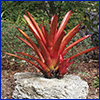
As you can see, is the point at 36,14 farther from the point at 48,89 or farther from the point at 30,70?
the point at 48,89

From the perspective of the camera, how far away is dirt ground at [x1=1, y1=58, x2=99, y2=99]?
2.76 m

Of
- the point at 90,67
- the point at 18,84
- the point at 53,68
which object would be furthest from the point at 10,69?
the point at 90,67

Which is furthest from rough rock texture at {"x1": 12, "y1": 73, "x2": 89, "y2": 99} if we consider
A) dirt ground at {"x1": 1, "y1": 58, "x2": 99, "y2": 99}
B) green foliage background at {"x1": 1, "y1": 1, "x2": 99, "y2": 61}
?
green foliage background at {"x1": 1, "y1": 1, "x2": 99, "y2": 61}

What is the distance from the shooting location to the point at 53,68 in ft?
7.61

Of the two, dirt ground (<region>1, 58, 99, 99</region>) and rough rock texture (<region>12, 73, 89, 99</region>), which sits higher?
rough rock texture (<region>12, 73, 89, 99</region>)

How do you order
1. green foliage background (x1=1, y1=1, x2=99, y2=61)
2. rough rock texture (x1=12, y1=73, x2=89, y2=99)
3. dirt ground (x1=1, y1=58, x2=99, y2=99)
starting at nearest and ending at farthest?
rough rock texture (x1=12, y1=73, x2=89, y2=99)
dirt ground (x1=1, y1=58, x2=99, y2=99)
green foliage background (x1=1, y1=1, x2=99, y2=61)

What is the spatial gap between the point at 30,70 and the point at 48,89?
1595mm

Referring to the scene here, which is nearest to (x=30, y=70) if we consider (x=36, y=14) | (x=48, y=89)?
(x=48, y=89)

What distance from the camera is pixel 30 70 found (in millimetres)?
3625

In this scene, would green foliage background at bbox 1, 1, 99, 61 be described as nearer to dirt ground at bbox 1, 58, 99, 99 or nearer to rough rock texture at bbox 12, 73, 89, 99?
dirt ground at bbox 1, 58, 99, 99

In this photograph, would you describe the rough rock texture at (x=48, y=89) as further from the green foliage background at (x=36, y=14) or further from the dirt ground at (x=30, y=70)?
the green foliage background at (x=36, y=14)

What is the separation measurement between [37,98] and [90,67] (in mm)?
2218

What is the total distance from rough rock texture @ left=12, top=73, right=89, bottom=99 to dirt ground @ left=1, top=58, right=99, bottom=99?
472 mm

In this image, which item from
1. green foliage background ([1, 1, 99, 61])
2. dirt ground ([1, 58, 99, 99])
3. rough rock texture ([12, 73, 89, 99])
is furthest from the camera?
green foliage background ([1, 1, 99, 61])
